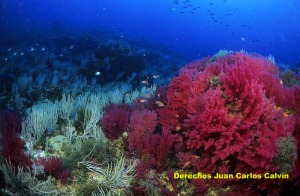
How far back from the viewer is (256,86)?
12.4ft

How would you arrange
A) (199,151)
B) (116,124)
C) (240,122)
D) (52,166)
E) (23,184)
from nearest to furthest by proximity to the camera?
(23,184) → (240,122) → (52,166) → (199,151) → (116,124)

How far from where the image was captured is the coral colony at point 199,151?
3.57 meters

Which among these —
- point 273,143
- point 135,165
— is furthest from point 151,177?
point 273,143

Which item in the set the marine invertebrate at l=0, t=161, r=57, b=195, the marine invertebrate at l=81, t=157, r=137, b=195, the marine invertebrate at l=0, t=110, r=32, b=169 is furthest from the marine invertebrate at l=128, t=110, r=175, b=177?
the marine invertebrate at l=0, t=110, r=32, b=169

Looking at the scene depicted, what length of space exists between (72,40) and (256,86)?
2385 cm

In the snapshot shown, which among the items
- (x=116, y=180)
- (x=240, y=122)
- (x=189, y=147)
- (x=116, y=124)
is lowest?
(x=116, y=180)

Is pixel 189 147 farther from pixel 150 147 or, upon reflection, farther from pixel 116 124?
pixel 116 124

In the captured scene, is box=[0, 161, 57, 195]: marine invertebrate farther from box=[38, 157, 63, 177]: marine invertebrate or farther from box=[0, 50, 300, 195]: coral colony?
box=[38, 157, 63, 177]: marine invertebrate

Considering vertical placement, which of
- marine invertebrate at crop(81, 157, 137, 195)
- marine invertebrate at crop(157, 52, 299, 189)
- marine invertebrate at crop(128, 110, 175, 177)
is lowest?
marine invertebrate at crop(81, 157, 137, 195)

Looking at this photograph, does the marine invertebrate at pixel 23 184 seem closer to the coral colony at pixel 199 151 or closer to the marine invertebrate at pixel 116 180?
the coral colony at pixel 199 151

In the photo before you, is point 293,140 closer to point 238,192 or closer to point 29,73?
point 238,192

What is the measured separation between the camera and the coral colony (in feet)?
11.7

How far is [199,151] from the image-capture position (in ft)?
13.9

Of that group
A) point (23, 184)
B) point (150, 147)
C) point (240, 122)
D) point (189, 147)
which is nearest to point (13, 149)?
point (23, 184)
